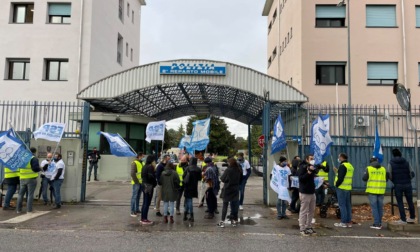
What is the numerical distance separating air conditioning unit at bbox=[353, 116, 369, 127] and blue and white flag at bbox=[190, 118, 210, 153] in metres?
5.91

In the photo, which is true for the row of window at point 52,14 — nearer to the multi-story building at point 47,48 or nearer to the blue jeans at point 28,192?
the multi-story building at point 47,48

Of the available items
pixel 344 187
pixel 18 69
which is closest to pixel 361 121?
pixel 344 187

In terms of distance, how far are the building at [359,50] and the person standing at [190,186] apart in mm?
12490

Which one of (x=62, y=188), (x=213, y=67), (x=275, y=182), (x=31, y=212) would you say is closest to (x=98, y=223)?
(x=31, y=212)

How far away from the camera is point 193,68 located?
14.2 meters

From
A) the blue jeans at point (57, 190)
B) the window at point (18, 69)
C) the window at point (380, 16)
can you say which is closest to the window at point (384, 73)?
the window at point (380, 16)

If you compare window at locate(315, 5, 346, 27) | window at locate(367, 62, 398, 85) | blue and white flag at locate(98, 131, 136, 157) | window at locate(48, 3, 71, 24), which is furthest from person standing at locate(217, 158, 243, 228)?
window at locate(48, 3, 71, 24)

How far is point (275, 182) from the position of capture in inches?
423

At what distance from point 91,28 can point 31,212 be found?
51.8 feet

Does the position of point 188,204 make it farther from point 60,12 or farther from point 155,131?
point 60,12

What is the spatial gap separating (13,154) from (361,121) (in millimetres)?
13187

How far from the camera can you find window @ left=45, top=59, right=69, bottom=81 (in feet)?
77.2

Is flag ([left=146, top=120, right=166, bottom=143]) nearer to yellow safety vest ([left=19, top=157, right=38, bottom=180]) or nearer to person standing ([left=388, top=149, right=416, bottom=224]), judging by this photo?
yellow safety vest ([left=19, top=157, right=38, bottom=180])

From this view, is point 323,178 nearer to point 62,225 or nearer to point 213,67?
point 213,67
